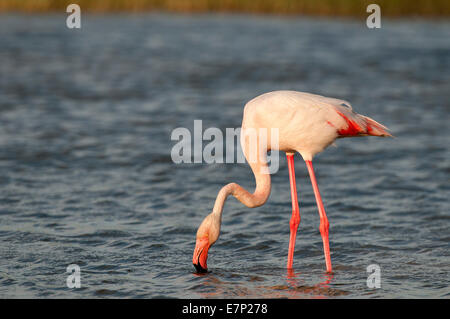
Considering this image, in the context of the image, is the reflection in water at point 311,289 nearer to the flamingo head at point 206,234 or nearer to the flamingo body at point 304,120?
the flamingo head at point 206,234

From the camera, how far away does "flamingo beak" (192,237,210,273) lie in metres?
7.28

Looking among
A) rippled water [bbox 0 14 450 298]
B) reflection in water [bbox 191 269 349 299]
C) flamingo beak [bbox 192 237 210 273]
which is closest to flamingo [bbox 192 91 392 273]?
flamingo beak [bbox 192 237 210 273]

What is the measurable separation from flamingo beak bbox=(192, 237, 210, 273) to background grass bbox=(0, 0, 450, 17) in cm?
2179

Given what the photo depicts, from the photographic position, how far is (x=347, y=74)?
20.6 meters

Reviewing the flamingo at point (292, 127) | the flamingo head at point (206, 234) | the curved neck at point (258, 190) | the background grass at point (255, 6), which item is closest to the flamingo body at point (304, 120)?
the flamingo at point (292, 127)

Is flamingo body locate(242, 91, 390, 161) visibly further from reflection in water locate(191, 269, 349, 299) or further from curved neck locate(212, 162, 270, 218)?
reflection in water locate(191, 269, 349, 299)

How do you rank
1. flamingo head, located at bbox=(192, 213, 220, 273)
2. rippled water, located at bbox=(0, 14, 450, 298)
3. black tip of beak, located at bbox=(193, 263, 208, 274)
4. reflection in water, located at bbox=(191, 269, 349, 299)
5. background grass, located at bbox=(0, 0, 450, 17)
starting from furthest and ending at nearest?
background grass, located at bbox=(0, 0, 450, 17) → rippled water, located at bbox=(0, 14, 450, 298) → black tip of beak, located at bbox=(193, 263, 208, 274) → flamingo head, located at bbox=(192, 213, 220, 273) → reflection in water, located at bbox=(191, 269, 349, 299)

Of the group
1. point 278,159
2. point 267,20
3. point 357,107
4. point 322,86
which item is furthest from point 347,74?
point 267,20

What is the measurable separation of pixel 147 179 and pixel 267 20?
19292mm

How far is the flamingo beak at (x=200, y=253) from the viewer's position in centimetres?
728

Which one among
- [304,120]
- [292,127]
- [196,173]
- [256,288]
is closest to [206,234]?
[256,288]

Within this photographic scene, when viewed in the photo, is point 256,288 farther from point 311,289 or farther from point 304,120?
point 304,120

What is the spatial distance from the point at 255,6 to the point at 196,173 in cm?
1815

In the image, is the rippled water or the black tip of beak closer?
the black tip of beak
